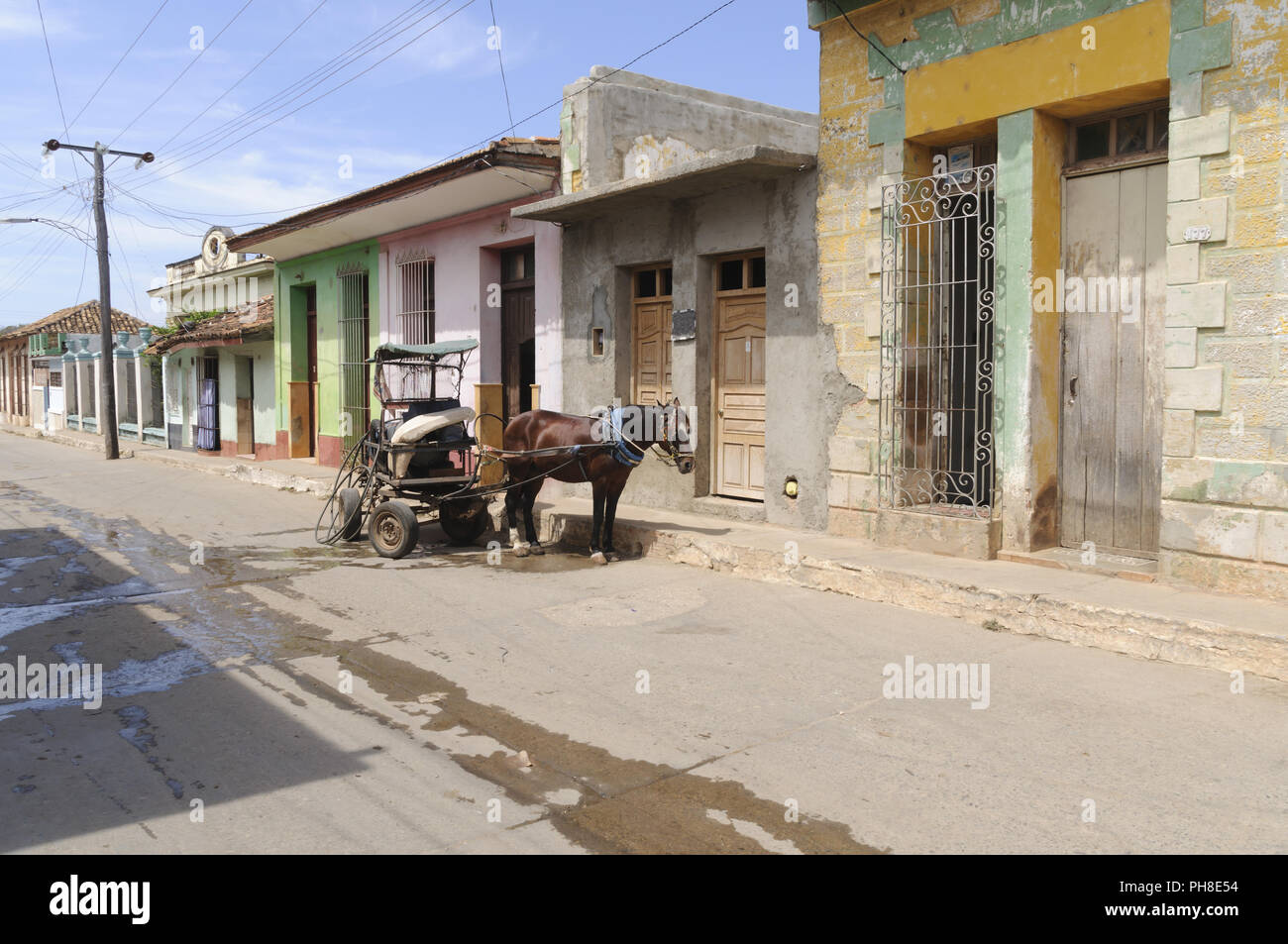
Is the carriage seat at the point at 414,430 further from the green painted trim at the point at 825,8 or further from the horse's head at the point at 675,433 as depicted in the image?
the green painted trim at the point at 825,8

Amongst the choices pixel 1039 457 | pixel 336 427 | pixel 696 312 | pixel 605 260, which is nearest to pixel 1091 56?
pixel 1039 457

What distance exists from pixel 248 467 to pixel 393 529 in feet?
32.8

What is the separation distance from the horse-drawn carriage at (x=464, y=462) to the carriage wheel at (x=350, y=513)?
0.03ft

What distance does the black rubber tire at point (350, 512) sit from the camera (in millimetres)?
10617

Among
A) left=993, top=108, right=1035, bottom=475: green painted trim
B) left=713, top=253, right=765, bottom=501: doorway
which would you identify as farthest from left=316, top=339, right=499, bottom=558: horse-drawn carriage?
left=993, top=108, right=1035, bottom=475: green painted trim

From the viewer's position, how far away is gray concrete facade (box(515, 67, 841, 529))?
1009 centimetres

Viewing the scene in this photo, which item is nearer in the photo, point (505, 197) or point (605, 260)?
point (605, 260)

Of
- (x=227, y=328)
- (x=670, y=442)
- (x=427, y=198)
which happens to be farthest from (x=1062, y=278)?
(x=227, y=328)

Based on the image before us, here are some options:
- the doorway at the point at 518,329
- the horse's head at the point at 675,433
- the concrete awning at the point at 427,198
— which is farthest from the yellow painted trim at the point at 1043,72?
the doorway at the point at 518,329

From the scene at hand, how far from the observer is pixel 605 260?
12695 mm

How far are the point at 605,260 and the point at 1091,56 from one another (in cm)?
638

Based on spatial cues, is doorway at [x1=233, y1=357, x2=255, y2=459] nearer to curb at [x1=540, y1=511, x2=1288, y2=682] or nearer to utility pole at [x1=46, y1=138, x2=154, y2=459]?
utility pole at [x1=46, y1=138, x2=154, y2=459]

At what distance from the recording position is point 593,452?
379 inches
